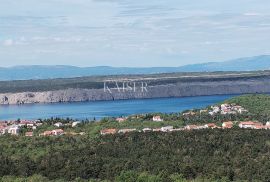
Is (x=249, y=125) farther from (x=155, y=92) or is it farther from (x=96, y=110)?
(x=155, y=92)

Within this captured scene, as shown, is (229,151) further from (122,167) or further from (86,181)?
(86,181)

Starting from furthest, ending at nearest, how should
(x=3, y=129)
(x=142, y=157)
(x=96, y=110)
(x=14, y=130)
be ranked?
(x=96, y=110)
(x=3, y=129)
(x=14, y=130)
(x=142, y=157)

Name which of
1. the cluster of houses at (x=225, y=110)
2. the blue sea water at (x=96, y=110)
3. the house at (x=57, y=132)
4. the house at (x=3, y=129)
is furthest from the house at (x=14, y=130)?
the blue sea water at (x=96, y=110)

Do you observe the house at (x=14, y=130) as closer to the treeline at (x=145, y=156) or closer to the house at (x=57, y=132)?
the house at (x=57, y=132)

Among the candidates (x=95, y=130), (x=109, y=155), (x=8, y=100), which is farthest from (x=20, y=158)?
(x=8, y=100)

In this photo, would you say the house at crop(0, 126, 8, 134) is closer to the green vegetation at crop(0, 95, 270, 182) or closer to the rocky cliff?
the green vegetation at crop(0, 95, 270, 182)

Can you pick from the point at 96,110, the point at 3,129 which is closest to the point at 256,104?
the point at 3,129
